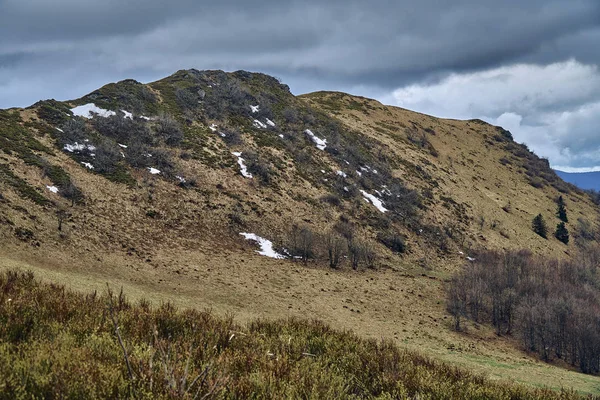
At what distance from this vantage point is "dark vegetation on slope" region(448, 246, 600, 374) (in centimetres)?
3803

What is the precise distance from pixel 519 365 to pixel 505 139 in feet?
419

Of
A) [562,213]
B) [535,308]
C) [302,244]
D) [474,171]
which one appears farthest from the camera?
[474,171]

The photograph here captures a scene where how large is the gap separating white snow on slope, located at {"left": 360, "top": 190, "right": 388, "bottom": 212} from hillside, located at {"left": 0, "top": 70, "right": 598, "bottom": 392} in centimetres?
29

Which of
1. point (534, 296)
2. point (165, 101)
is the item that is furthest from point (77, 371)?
point (165, 101)

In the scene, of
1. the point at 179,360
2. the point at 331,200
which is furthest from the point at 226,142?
the point at 179,360

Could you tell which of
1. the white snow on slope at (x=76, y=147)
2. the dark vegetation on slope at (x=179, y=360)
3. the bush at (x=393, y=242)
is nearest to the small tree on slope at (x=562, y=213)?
the bush at (x=393, y=242)

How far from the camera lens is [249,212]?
46531 millimetres

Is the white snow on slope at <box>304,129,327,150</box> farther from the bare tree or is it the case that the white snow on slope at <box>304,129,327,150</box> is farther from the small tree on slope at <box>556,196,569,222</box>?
the small tree on slope at <box>556,196,569,222</box>

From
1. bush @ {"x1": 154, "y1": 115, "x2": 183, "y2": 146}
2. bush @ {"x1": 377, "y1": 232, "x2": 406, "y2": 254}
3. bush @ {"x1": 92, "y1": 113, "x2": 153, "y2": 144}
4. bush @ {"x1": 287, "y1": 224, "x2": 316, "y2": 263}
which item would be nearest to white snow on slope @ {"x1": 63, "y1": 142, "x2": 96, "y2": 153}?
bush @ {"x1": 92, "y1": 113, "x2": 153, "y2": 144}

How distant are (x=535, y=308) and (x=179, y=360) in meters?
45.8

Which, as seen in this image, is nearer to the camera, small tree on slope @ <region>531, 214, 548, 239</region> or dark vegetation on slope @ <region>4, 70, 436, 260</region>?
dark vegetation on slope @ <region>4, 70, 436, 260</region>

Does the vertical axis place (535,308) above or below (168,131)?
below

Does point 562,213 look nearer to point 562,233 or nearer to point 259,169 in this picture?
point 562,233

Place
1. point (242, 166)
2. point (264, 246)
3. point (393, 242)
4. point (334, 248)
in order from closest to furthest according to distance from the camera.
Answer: point (264, 246), point (334, 248), point (393, 242), point (242, 166)
